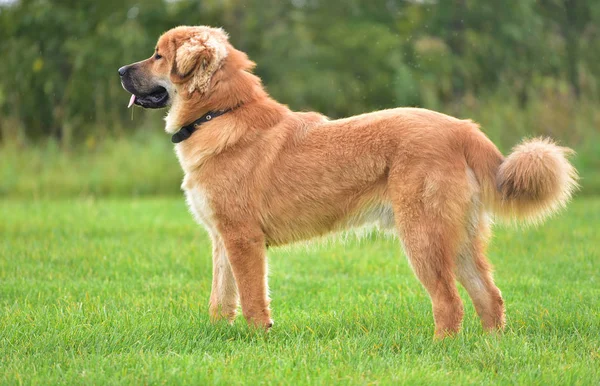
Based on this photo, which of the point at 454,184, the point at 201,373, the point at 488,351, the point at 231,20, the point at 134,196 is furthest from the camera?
the point at 231,20

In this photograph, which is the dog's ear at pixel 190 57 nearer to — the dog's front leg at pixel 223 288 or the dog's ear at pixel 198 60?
the dog's ear at pixel 198 60

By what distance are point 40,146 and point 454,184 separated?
10.8 m

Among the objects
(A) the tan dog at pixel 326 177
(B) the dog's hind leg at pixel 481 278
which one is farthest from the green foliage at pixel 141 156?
(B) the dog's hind leg at pixel 481 278

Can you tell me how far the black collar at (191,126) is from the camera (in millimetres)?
4875

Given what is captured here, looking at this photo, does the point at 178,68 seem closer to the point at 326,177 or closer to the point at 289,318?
the point at 326,177

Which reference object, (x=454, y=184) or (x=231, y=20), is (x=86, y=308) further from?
(x=231, y=20)

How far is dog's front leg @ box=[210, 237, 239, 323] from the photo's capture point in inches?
195

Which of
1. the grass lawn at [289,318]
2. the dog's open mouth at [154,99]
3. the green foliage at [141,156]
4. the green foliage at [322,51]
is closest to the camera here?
the grass lawn at [289,318]

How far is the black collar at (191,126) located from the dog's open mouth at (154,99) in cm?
26

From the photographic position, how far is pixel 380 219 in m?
4.65

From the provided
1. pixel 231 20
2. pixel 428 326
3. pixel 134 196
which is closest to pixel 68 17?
pixel 231 20

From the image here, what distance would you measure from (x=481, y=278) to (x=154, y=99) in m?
2.48

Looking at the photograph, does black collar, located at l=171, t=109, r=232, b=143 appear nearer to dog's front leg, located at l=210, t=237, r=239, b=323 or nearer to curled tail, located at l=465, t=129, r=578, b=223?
dog's front leg, located at l=210, t=237, r=239, b=323

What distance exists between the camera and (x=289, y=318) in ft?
16.4
